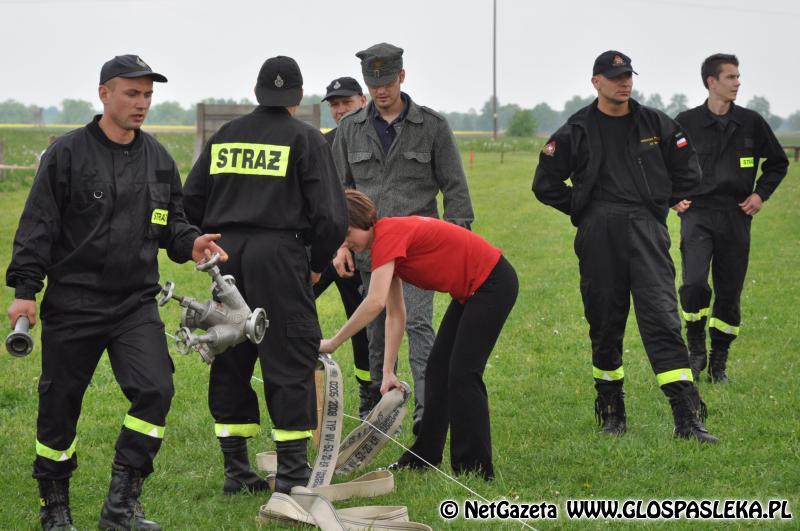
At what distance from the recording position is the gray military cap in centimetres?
726

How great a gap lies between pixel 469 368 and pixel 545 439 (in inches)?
56.0

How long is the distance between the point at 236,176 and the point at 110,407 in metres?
3.25

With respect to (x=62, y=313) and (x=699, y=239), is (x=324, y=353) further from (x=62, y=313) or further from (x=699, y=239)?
(x=699, y=239)

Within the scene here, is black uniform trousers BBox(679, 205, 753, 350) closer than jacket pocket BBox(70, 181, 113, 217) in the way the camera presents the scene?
No

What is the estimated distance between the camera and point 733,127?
9062 mm

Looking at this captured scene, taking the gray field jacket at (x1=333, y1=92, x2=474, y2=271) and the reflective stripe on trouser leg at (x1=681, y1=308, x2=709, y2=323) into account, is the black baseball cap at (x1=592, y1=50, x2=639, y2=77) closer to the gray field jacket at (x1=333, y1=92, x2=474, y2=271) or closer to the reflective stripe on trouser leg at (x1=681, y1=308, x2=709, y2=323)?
the gray field jacket at (x1=333, y1=92, x2=474, y2=271)

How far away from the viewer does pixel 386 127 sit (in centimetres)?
761

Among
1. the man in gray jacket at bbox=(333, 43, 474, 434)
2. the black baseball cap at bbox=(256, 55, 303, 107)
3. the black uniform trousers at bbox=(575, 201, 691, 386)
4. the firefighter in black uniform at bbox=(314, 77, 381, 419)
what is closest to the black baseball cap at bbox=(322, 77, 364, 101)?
the firefighter in black uniform at bbox=(314, 77, 381, 419)

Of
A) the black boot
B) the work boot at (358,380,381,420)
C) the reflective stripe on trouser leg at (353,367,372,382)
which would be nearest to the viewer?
the black boot

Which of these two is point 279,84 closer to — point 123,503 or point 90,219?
point 90,219

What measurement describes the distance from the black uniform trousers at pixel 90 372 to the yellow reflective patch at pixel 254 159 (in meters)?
0.87

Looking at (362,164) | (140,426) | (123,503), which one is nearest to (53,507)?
(123,503)

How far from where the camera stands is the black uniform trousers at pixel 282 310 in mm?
5754

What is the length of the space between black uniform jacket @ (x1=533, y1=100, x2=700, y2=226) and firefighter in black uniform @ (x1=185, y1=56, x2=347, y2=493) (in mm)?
2221
